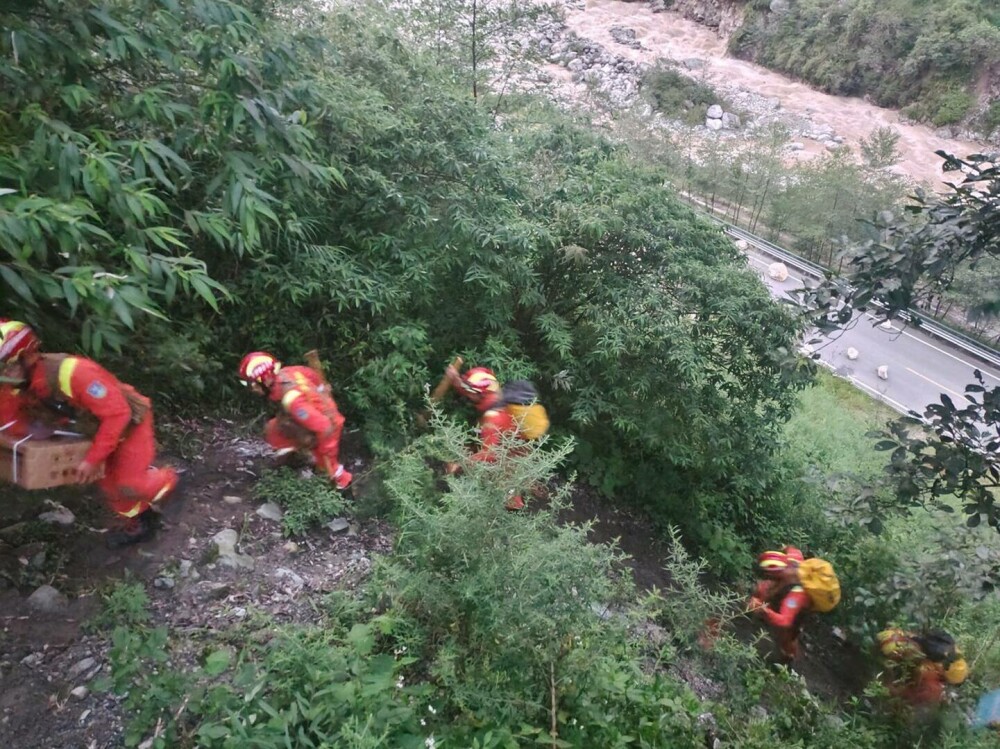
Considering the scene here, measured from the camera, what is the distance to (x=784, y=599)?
5.38m

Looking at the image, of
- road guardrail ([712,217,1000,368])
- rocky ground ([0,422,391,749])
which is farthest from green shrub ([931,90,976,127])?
rocky ground ([0,422,391,749])

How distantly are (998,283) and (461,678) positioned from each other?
2805 mm

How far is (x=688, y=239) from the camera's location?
6.56m

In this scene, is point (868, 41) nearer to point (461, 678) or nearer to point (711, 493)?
point (711, 493)

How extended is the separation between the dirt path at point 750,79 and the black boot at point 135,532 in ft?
93.2

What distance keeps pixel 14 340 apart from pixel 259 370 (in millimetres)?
1568

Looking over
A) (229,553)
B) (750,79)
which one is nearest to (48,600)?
(229,553)

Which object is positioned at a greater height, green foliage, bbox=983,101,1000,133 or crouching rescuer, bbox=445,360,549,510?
crouching rescuer, bbox=445,360,549,510

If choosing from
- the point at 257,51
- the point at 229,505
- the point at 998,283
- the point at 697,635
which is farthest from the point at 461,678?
the point at 257,51

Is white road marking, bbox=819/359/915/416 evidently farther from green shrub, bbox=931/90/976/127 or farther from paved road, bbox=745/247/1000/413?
green shrub, bbox=931/90/976/127

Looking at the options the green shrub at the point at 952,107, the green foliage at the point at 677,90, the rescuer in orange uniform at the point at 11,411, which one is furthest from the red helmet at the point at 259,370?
the green shrub at the point at 952,107

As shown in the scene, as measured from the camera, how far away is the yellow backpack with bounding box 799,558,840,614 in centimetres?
527

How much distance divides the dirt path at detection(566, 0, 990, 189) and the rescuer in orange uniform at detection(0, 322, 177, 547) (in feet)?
93.2

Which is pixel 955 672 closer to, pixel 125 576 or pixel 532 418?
pixel 532 418
